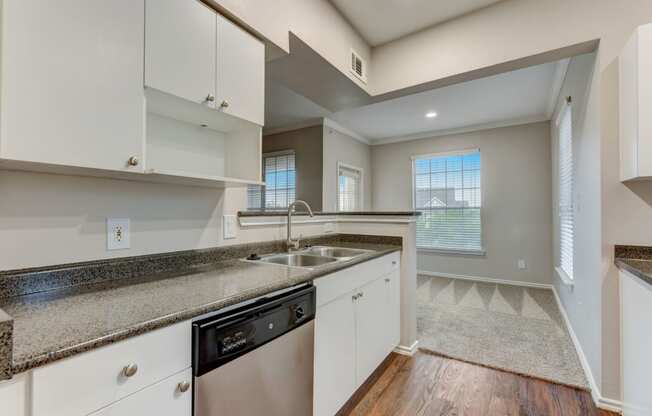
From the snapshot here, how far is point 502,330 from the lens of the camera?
278 centimetres

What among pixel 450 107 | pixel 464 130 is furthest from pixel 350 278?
pixel 464 130

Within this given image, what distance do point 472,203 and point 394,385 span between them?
12.1ft

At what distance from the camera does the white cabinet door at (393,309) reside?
2.11 meters

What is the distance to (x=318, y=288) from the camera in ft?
4.59

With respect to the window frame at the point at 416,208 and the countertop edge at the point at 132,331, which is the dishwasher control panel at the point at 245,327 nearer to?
the countertop edge at the point at 132,331

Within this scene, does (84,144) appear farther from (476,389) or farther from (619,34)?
(619,34)

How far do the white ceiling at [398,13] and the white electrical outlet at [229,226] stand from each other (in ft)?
5.27

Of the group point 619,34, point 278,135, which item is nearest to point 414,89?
point 619,34

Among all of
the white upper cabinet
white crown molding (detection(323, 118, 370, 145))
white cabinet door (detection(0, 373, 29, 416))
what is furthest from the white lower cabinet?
white crown molding (detection(323, 118, 370, 145))

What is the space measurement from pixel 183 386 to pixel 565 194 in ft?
12.3

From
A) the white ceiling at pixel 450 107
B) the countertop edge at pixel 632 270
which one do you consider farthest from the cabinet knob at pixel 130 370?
the white ceiling at pixel 450 107

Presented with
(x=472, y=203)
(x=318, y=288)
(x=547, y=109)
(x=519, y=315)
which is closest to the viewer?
(x=318, y=288)

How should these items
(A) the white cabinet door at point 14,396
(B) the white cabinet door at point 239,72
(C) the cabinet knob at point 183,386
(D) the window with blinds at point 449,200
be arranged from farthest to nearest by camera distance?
(D) the window with blinds at point 449,200, (B) the white cabinet door at point 239,72, (C) the cabinet knob at point 183,386, (A) the white cabinet door at point 14,396

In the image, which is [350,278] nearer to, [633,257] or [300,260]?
[300,260]
